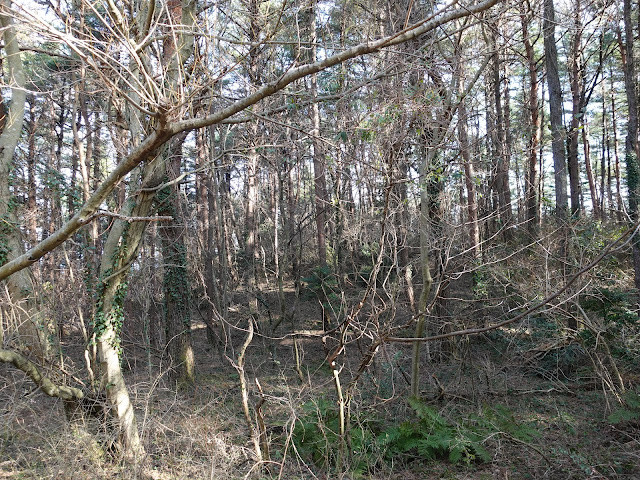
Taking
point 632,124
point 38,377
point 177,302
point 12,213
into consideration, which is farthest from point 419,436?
point 632,124

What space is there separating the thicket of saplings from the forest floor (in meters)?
0.03

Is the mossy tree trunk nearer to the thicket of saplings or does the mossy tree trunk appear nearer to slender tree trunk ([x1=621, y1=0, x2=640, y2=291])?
the thicket of saplings

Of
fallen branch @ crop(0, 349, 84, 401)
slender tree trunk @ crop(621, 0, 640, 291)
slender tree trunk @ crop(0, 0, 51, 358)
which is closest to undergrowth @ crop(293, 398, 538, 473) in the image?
fallen branch @ crop(0, 349, 84, 401)

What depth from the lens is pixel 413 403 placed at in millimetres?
7109

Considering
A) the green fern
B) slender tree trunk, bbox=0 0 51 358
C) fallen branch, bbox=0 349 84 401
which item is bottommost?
the green fern

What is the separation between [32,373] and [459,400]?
738 cm

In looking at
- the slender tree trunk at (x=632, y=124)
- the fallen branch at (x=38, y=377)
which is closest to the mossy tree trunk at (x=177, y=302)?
the fallen branch at (x=38, y=377)

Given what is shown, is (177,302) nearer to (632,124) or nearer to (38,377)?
(38,377)

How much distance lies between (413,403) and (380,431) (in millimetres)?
777

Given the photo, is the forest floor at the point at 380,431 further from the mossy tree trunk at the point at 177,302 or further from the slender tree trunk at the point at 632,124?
the slender tree trunk at the point at 632,124

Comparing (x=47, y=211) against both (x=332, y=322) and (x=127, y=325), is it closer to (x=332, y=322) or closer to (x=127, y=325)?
(x=127, y=325)

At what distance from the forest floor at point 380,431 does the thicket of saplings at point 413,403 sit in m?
0.03

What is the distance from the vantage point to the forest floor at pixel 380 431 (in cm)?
540

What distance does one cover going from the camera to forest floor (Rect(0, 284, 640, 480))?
540 cm
